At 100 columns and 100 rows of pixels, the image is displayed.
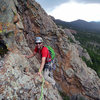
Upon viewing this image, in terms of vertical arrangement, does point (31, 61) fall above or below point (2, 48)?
below

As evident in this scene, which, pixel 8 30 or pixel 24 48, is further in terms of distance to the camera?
pixel 24 48

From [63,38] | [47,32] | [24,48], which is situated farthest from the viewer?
[63,38]

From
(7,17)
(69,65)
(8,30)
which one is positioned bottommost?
(69,65)

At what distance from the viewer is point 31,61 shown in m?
8.41

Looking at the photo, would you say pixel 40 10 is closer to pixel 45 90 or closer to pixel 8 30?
pixel 8 30

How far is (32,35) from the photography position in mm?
11969

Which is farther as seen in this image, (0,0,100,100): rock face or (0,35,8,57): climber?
(0,35,8,57): climber

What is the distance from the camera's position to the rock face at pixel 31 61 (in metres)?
5.41

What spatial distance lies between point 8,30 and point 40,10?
6.55m

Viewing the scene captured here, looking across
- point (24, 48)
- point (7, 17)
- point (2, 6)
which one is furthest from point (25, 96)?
point (2, 6)

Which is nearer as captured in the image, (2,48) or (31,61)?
(2,48)

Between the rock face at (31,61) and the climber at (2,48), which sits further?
the climber at (2,48)

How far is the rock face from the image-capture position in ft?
17.8

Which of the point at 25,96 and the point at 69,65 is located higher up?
the point at 25,96
